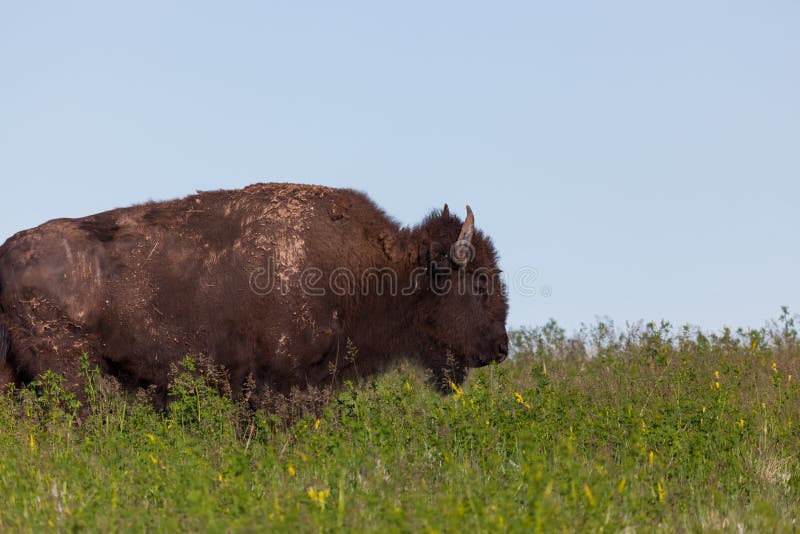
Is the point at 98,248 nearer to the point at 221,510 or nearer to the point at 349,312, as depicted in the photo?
the point at 349,312

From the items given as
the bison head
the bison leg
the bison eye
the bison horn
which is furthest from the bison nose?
the bison leg

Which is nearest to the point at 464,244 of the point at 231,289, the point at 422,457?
the point at 231,289

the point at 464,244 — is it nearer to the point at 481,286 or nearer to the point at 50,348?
the point at 481,286

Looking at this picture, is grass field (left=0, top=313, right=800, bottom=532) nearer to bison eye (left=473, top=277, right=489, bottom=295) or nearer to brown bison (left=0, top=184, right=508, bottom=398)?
brown bison (left=0, top=184, right=508, bottom=398)

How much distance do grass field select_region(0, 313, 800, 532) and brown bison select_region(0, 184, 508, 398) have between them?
1.18 feet

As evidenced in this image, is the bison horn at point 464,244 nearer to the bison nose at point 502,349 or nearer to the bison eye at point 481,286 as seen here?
the bison eye at point 481,286

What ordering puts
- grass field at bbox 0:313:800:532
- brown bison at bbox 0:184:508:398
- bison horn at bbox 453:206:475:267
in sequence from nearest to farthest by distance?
grass field at bbox 0:313:800:532 < brown bison at bbox 0:184:508:398 < bison horn at bbox 453:206:475:267

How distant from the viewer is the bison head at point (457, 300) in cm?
1027

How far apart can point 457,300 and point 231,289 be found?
2.53 m

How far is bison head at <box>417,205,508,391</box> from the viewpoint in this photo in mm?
10273

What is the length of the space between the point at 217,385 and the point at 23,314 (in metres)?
2.11

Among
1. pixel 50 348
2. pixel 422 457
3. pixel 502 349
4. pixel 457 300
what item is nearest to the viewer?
pixel 422 457

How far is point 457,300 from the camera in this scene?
33.9 feet

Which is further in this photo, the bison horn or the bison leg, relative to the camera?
Answer: the bison horn
